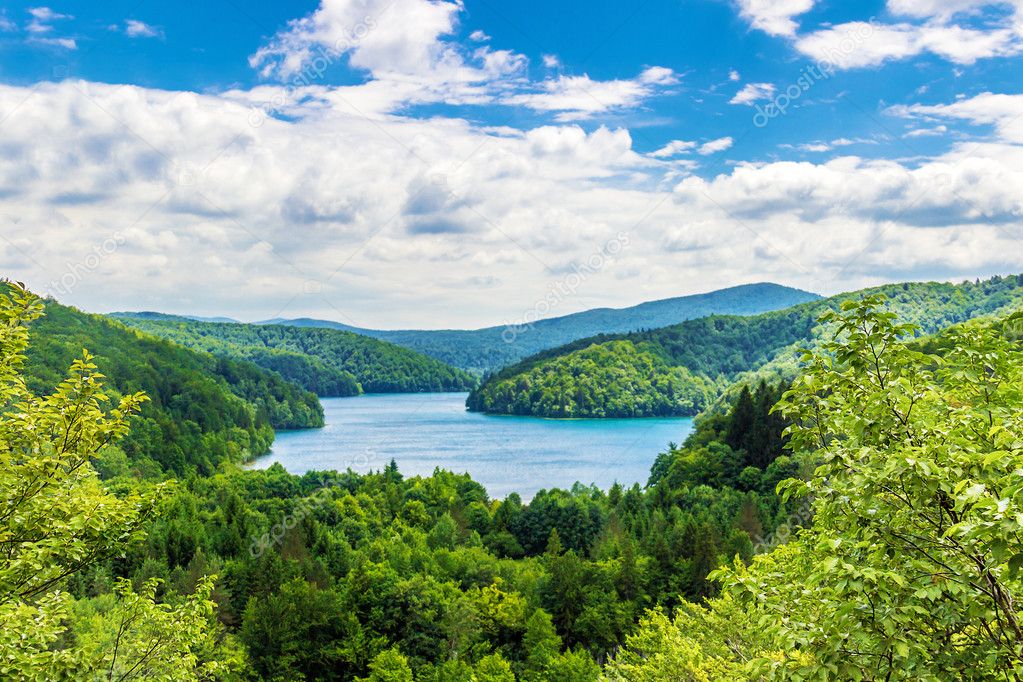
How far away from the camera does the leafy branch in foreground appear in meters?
4.86

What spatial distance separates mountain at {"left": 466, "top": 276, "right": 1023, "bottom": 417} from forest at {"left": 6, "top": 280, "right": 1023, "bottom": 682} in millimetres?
74508

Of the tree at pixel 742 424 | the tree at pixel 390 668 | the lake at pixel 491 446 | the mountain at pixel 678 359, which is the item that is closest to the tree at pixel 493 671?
the tree at pixel 390 668

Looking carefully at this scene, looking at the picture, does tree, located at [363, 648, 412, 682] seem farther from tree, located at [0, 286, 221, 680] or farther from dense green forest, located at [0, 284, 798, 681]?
tree, located at [0, 286, 221, 680]

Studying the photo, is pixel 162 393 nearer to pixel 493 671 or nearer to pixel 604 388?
pixel 604 388

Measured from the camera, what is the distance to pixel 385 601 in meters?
31.3

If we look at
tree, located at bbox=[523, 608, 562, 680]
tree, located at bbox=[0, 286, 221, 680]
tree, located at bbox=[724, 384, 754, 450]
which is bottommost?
tree, located at bbox=[523, 608, 562, 680]

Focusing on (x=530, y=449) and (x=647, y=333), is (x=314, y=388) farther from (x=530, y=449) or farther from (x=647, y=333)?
(x=530, y=449)

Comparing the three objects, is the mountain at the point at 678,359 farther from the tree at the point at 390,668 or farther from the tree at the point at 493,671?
the tree at the point at 493,671

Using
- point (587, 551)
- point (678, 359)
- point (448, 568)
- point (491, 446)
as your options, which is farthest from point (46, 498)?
point (678, 359)

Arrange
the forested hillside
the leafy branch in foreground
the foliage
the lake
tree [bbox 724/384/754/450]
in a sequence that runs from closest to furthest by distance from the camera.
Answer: the leafy branch in foreground → tree [bbox 724/384/754/450] → the lake → the forested hillside → the foliage

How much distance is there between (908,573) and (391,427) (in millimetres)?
120308

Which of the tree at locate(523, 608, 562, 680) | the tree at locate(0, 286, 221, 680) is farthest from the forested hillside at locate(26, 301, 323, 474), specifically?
Result: the tree at locate(0, 286, 221, 680)

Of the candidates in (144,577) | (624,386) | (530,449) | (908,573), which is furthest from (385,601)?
(624,386)

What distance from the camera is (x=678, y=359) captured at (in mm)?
156000
